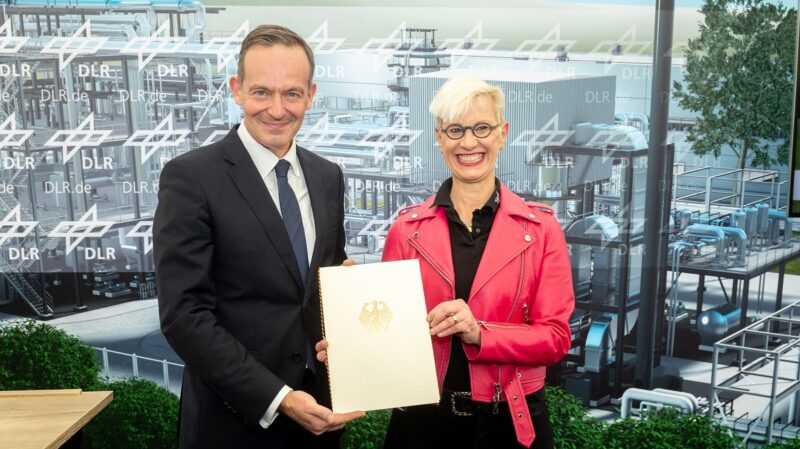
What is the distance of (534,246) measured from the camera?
1981 mm

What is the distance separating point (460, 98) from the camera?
1963 millimetres

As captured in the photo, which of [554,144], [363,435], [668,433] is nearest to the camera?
[668,433]

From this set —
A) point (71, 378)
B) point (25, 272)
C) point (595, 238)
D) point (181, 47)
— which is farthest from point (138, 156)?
point (595, 238)

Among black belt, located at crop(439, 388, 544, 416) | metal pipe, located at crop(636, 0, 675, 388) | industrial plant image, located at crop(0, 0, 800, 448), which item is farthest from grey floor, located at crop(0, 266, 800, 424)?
black belt, located at crop(439, 388, 544, 416)

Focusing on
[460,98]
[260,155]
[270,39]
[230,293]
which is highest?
[270,39]

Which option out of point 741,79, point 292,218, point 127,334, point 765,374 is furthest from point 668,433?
point 127,334

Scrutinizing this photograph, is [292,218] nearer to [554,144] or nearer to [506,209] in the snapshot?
[506,209]

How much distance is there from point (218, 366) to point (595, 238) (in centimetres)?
298

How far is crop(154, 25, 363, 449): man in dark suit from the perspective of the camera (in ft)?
5.54

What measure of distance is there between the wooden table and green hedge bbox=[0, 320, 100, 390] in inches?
89.9

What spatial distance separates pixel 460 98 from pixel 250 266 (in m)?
0.69

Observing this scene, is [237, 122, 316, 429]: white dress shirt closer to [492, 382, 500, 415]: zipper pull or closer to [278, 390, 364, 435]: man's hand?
[278, 390, 364, 435]: man's hand

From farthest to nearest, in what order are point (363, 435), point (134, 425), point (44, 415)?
1. point (134, 425)
2. point (363, 435)
3. point (44, 415)

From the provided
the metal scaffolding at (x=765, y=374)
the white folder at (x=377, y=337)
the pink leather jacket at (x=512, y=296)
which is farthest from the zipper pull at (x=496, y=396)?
the metal scaffolding at (x=765, y=374)
